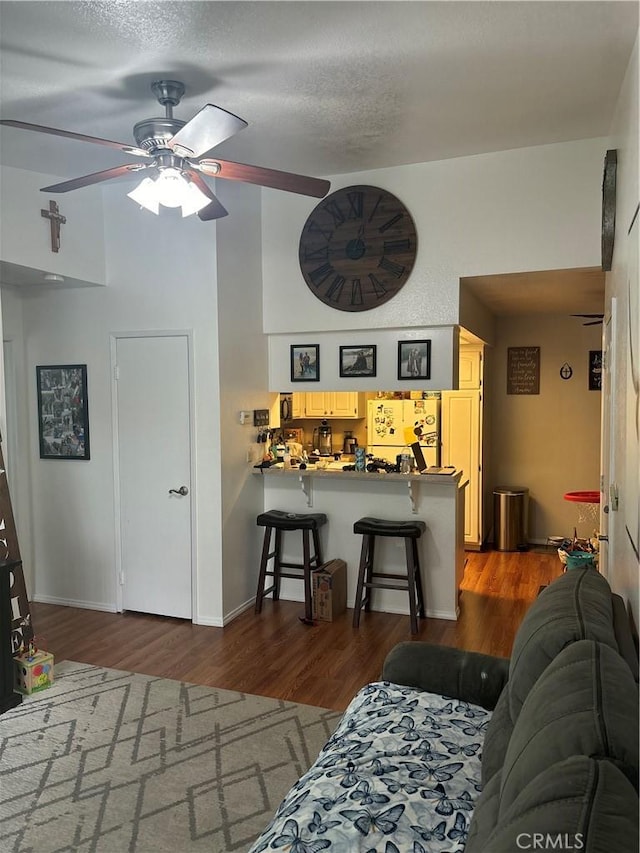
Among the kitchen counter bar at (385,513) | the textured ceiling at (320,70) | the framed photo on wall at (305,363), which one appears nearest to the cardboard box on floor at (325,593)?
the kitchen counter bar at (385,513)

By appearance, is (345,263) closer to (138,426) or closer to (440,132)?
(440,132)

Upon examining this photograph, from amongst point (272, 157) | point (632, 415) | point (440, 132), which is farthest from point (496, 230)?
point (632, 415)

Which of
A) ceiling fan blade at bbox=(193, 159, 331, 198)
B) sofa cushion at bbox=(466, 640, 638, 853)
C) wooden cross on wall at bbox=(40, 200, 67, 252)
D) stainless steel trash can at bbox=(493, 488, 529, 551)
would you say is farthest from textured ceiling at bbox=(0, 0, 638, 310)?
stainless steel trash can at bbox=(493, 488, 529, 551)

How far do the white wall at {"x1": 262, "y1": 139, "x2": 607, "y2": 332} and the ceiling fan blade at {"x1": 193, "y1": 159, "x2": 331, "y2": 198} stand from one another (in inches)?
68.7

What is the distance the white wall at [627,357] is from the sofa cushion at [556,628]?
0.18 m

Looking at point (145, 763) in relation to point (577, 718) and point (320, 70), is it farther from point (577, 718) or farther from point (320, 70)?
point (320, 70)

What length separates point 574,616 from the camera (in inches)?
70.7

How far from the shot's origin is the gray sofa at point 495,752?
40.5 inches

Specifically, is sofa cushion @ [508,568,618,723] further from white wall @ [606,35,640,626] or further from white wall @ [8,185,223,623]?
white wall @ [8,185,223,623]

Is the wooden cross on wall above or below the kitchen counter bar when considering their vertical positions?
above

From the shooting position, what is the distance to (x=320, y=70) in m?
2.83

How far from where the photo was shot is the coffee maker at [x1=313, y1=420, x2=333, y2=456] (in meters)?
6.95

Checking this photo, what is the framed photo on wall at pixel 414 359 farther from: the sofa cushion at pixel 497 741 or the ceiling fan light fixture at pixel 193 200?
the sofa cushion at pixel 497 741

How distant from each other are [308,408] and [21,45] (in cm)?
470
